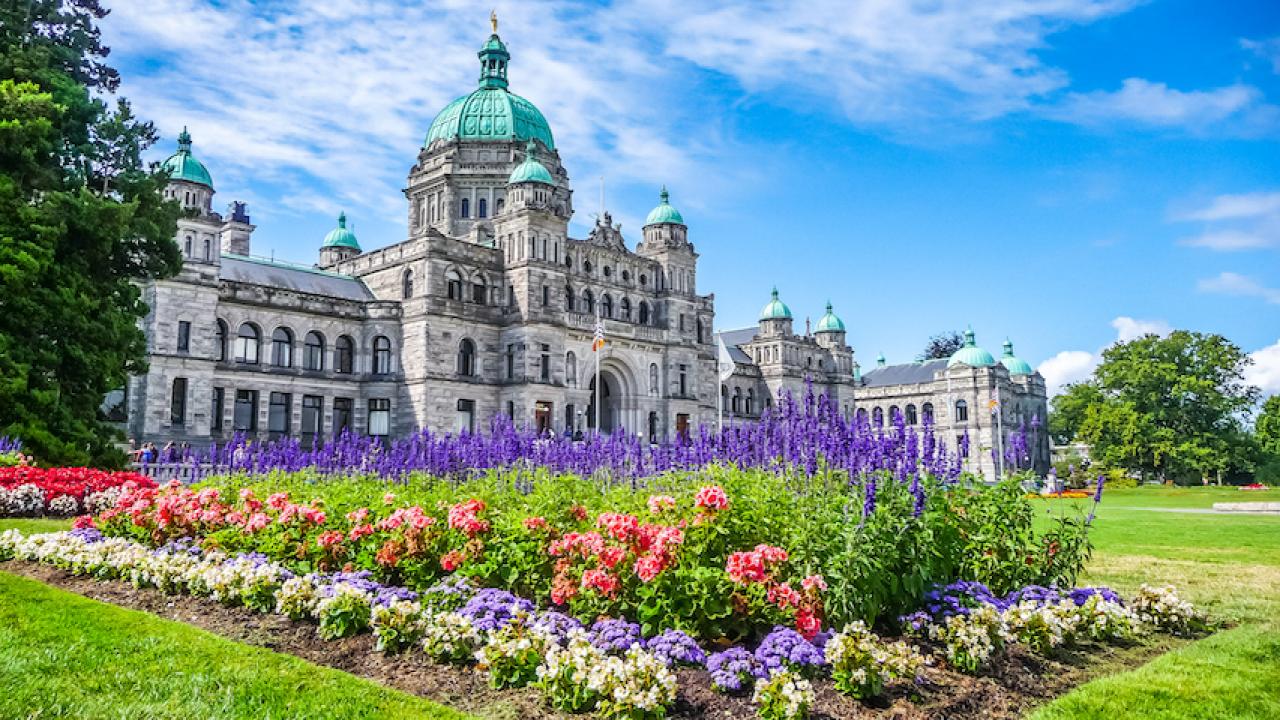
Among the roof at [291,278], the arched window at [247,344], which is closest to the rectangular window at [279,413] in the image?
the arched window at [247,344]

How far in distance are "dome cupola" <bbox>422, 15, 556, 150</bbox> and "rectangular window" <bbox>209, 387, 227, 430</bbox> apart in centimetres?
2136

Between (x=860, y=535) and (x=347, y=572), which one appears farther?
(x=347, y=572)

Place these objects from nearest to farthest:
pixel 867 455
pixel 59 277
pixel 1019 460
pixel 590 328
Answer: pixel 867 455 < pixel 1019 460 < pixel 59 277 < pixel 590 328

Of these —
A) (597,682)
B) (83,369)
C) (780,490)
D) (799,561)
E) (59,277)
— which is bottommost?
(597,682)

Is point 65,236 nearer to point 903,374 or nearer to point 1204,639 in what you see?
point 1204,639

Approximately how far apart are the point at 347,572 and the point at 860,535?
544 cm

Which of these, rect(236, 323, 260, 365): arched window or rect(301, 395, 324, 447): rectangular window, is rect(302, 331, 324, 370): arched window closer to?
rect(301, 395, 324, 447): rectangular window

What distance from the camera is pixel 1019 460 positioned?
11.1m

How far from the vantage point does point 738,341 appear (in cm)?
7562

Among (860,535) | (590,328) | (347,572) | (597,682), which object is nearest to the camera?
(597,682)

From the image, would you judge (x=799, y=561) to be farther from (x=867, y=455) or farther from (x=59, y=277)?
(x=59, y=277)

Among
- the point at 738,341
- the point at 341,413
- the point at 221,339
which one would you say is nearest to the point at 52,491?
the point at 221,339

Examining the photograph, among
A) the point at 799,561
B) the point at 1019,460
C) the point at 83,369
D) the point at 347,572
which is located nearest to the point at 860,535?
the point at 799,561

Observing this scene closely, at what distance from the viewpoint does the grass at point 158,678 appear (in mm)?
6035
